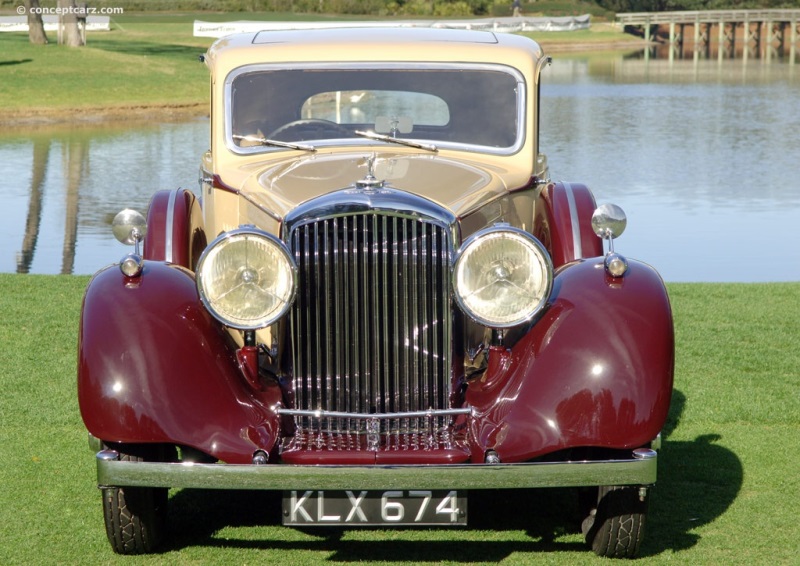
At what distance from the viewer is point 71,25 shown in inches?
1414

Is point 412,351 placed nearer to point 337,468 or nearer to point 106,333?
point 337,468

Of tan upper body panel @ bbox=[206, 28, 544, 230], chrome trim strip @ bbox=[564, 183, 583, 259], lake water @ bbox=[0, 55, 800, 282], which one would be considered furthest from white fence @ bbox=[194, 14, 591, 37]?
chrome trim strip @ bbox=[564, 183, 583, 259]

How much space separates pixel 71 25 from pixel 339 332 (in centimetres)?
3373

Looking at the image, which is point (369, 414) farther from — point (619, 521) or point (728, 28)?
point (728, 28)

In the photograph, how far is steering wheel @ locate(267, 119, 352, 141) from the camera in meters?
5.89

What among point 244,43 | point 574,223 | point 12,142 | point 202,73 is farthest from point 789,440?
point 202,73

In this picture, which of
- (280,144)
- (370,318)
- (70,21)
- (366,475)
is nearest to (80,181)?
(280,144)

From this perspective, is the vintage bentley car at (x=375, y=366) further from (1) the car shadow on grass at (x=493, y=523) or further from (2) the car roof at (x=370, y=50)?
(2) the car roof at (x=370, y=50)

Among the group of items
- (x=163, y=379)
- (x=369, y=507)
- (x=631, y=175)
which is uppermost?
(x=163, y=379)

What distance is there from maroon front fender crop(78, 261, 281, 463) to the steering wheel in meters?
1.43

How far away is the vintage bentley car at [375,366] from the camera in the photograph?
4293 millimetres

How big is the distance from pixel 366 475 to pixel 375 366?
579 millimetres

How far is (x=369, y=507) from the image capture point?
429cm

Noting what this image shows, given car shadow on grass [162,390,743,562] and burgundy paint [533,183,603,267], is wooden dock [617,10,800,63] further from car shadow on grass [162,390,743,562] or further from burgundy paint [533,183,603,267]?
car shadow on grass [162,390,743,562]
